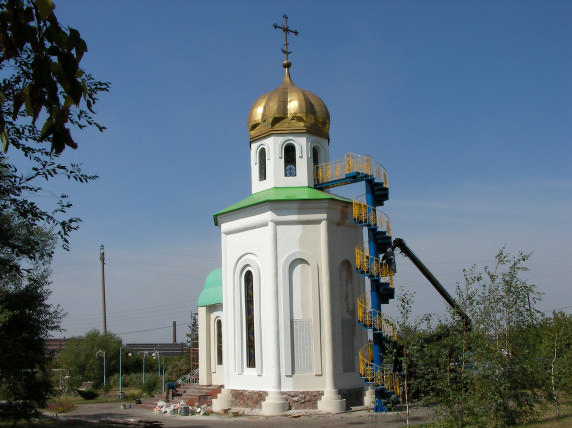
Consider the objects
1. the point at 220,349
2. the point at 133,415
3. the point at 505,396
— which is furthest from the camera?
the point at 220,349

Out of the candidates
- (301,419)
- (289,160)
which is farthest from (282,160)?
(301,419)

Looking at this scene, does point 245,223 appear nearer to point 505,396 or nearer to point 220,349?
point 220,349

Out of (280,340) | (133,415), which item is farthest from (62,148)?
(133,415)

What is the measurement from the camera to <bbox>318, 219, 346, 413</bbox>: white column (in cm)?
2042

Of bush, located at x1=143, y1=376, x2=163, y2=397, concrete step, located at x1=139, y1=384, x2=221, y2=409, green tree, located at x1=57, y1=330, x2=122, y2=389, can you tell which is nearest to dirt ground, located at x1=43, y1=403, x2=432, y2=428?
concrete step, located at x1=139, y1=384, x2=221, y2=409

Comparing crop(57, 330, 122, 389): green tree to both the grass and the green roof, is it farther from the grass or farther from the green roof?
the grass

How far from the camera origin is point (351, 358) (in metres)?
21.9

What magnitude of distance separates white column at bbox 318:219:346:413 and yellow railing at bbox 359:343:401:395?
1130 mm

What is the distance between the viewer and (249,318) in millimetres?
22250

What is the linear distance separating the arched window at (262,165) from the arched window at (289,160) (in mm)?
909

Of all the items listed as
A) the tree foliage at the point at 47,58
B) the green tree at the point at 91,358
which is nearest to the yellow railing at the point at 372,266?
the tree foliage at the point at 47,58

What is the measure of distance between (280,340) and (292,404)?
7.28ft

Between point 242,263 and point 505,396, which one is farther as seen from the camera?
point 242,263

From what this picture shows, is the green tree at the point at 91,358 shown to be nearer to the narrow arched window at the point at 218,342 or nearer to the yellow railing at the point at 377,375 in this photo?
the narrow arched window at the point at 218,342
